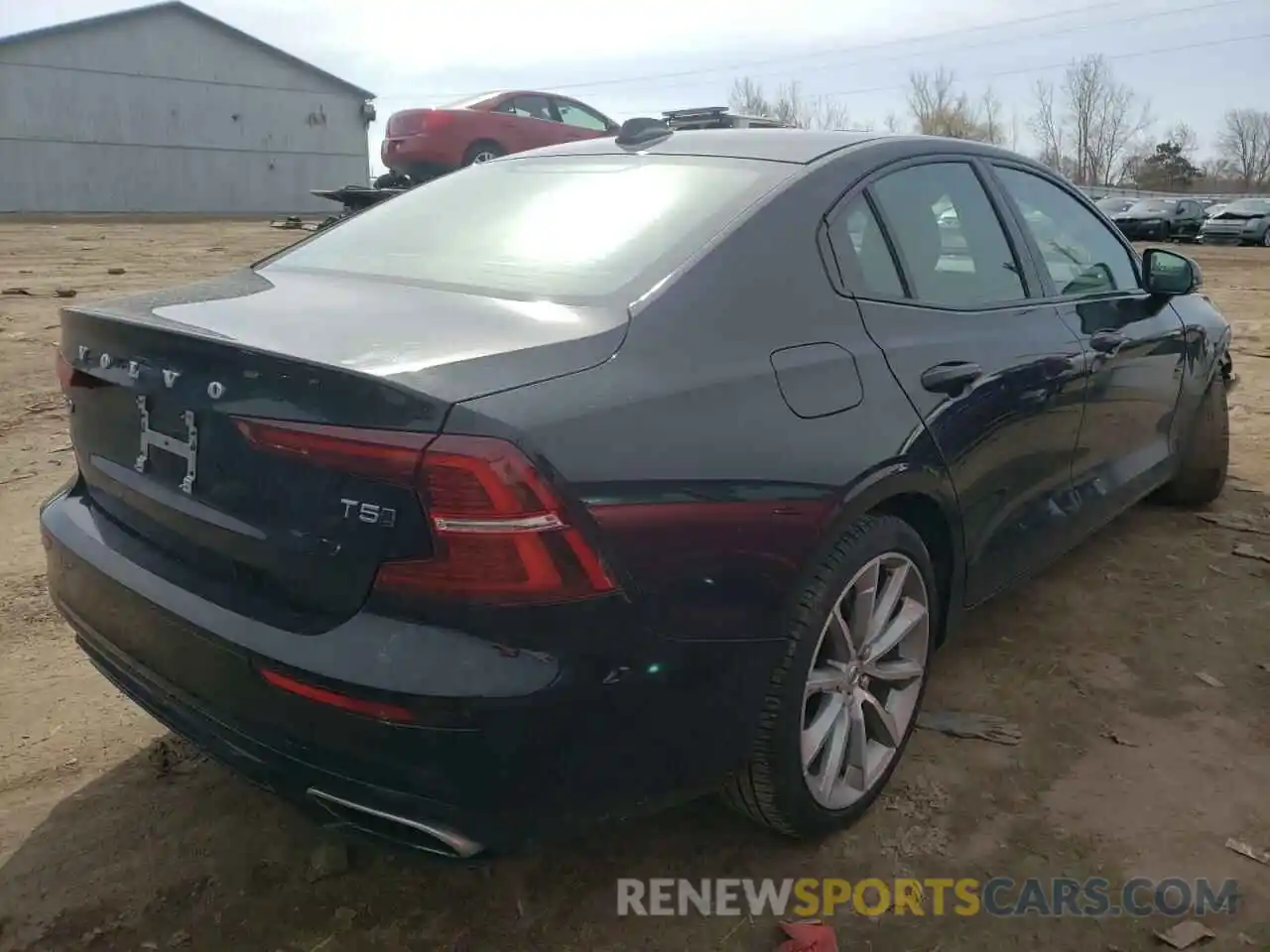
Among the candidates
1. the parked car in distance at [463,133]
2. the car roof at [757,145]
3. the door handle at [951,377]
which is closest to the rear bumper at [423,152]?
the parked car in distance at [463,133]

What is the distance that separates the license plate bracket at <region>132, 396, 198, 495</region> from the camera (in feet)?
6.51

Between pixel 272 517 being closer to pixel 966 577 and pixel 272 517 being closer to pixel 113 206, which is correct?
pixel 966 577

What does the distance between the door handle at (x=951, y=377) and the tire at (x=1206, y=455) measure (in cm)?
230

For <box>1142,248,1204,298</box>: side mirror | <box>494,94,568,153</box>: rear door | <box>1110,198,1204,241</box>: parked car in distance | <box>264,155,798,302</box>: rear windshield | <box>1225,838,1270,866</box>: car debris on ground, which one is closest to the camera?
<box>264,155,798,302</box>: rear windshield

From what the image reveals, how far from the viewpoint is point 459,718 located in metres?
1.73

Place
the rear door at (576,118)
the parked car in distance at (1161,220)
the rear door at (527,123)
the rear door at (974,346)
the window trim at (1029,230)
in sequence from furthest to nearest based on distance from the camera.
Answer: the parked car in distance at (1161,220), the rear door at (576,118), the rear door at (527,123), the window trim at (1029,230), the rear door at (974,346)

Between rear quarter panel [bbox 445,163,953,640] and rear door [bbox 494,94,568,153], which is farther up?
rear door [bbox 494,94,568,153]

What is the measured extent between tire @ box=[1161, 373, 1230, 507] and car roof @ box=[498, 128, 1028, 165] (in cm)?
206

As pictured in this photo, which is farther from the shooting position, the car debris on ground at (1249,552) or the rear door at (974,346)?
the car debris on ground at (1249,552)

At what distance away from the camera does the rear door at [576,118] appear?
16109 mm

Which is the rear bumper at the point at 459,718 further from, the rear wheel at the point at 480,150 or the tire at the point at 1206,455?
the rear wheel at the point at 480,150

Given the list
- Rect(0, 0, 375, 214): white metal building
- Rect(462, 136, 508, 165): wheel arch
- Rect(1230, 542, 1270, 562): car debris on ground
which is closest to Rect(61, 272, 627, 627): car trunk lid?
Rect(1230, 542, 1270, 562): car debris on ground

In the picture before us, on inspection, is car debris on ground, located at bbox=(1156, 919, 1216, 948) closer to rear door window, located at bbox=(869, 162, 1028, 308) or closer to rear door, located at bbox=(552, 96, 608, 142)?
rear door window, located at bbox=(869, 162, 1028, 308)

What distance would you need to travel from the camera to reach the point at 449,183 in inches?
123
